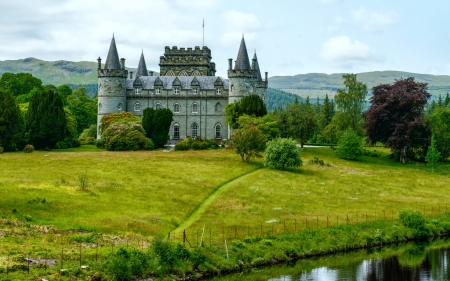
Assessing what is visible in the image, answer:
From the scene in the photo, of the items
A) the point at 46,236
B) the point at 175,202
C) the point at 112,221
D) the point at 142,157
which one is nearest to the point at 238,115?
the point at 142,157

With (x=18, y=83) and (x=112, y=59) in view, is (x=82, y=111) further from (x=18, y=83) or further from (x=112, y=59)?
(x=112, y=59)

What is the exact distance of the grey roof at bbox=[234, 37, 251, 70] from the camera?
323 feet

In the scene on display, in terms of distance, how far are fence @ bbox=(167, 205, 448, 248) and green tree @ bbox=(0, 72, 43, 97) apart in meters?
87.2

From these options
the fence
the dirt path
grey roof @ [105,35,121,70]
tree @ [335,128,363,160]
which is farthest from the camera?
grey roof @ [105,35,121,70]

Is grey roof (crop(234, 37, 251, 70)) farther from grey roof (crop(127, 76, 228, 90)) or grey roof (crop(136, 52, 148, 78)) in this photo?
grey roof (crop(136, 52, 148, 78))

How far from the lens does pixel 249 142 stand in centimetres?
7538

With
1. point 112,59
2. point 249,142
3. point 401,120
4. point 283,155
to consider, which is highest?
point 112,59

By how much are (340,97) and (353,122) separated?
6505 millimetres

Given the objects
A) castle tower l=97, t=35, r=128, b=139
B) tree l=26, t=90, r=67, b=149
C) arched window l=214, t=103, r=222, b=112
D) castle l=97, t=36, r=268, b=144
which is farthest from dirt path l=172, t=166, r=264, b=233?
castle tower l=97, t=35, r=128, b=139

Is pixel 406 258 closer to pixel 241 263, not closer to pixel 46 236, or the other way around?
pixel 241 263

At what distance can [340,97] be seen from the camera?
4154 inches

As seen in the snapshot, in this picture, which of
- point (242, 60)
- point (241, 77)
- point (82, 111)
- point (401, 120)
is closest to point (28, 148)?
point (241, 77)

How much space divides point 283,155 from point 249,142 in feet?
19.1

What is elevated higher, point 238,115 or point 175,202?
point 238,115
